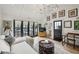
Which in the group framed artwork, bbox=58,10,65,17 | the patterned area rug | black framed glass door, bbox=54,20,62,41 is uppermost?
framed artwork, bbox=58,10,65,17

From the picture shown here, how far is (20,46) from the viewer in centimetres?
258

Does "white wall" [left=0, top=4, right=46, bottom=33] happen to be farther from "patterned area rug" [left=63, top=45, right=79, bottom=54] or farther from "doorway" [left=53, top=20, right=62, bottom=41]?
"patterned area rug" [left=63, top=45, right=79, bottom=54]

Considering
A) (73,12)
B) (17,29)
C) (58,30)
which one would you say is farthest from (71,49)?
(17,29)

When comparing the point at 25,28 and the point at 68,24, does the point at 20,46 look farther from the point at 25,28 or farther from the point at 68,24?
the point at 68,24

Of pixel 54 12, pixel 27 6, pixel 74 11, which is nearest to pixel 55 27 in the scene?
pixel 54 12

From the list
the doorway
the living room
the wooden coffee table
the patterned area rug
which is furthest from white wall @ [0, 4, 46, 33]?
the patterned area rug

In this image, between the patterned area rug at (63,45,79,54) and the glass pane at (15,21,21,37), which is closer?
the patterned area rug at (63,45,79,54)

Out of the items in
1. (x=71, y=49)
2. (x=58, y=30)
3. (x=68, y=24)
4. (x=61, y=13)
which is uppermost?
(x=61, y=13)

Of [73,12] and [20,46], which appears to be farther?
[20,46]

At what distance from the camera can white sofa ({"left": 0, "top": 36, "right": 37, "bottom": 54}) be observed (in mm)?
2514

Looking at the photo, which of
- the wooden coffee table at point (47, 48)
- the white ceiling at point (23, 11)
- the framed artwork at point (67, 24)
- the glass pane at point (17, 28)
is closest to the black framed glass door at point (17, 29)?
the glass pane at point (17, 28)

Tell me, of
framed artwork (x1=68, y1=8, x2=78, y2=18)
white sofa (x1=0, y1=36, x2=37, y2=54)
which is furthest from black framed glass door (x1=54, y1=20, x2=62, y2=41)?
white sofa (x1=0, y1=36, x2=37, y2=54)

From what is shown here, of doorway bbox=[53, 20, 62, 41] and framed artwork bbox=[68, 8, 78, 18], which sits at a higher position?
framed artwork bbox=[68, 8, 78, 18]
